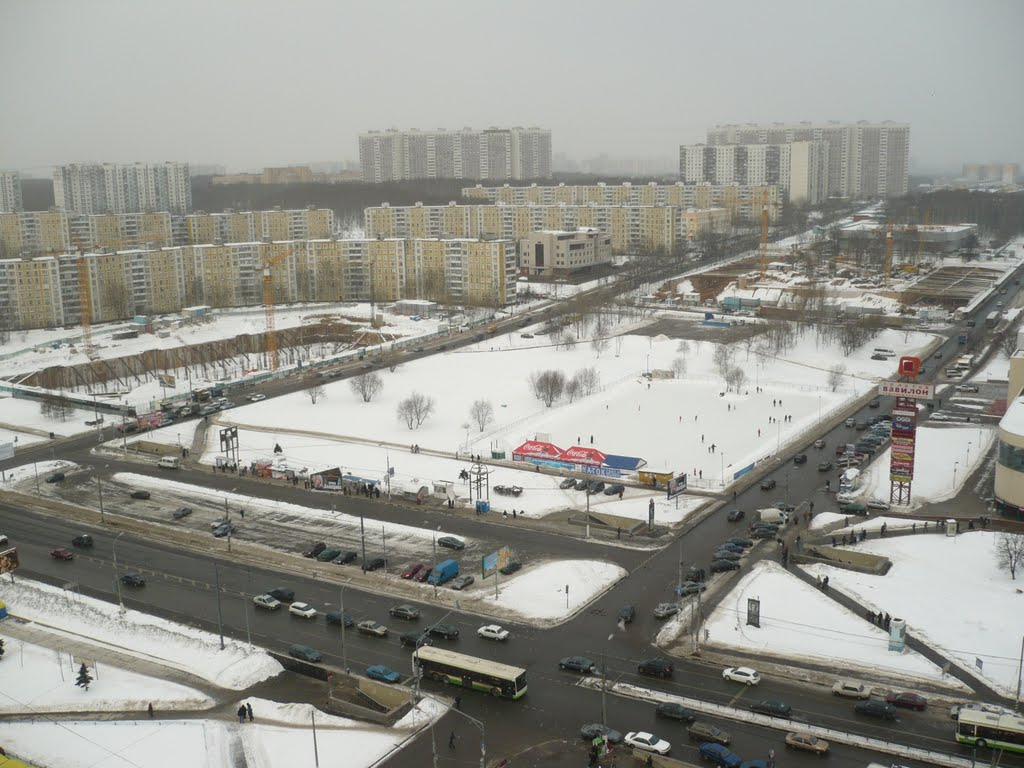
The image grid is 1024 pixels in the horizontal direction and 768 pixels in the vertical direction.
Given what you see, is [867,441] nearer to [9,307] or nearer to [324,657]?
[324,657]

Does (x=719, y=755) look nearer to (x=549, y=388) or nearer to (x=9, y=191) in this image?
(x=549, y=388)

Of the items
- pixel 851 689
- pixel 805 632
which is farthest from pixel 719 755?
pixel 805 632

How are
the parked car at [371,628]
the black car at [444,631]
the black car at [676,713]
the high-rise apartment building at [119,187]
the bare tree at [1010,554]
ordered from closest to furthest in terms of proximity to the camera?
the black car at [676,713] < the black car at [444,631] < the parked car at [371,628] < the bare tree at [1010,554] < the high-rise apartment building at [119,187]

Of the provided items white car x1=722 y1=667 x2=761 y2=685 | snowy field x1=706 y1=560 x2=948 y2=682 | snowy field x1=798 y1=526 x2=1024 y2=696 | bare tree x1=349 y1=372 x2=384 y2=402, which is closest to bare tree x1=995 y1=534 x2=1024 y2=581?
snowy field x1=798 y1=526 x2=1024 y2=696

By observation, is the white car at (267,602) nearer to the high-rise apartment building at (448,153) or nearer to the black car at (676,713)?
the black car at (676,713)

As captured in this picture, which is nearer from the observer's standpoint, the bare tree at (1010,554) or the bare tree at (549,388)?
the bare tree at (1010,554)

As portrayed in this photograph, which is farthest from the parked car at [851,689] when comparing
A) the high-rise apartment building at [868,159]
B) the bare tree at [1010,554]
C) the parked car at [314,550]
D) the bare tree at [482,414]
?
the high-rise apartment building at [868,159]

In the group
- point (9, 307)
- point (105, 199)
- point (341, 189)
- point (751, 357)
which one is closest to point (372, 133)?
point (341, 189)
